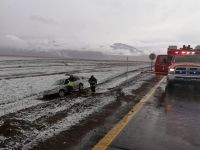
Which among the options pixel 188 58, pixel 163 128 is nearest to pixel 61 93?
pixel 188 58

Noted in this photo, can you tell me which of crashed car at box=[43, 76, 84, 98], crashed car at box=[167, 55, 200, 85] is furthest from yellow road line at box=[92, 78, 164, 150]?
crashed car at box=[43, 76, 84, 98]

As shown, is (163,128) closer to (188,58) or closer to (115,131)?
(115,131)

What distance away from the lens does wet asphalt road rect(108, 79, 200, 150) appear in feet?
24.7

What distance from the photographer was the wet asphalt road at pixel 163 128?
7.52 meters

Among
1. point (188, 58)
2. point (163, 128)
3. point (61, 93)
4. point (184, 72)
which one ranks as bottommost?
point (61, 93)

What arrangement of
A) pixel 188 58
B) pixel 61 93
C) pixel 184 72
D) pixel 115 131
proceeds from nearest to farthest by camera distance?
pixel 115 131
pixel 184 72
pixel 188 58
pixel 61 93

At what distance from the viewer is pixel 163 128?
9.28 metres

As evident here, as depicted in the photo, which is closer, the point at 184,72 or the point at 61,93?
the point at 184,72

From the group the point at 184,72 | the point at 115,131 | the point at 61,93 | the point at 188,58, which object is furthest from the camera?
the point at 61,93

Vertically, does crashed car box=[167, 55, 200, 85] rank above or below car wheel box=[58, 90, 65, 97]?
above

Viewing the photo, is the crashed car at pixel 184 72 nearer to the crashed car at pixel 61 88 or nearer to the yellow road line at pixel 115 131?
the yellow road line at pixel 115 131

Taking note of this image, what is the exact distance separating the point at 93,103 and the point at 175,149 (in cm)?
→ 766

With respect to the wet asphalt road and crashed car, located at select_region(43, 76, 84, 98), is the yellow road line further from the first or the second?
crashed car, located at select_region(43, 76, 84, 98)

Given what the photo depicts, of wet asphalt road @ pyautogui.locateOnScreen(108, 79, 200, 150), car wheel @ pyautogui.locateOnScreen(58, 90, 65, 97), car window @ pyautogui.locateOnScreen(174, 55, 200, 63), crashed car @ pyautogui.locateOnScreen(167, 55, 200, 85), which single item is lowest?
car wheel @ pyautogui.locateOnScreen(58, 90, 65, 97)
